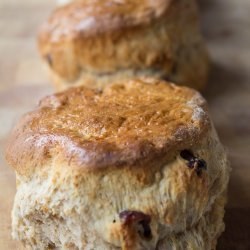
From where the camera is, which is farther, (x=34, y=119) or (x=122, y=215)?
(x=34, y=119)

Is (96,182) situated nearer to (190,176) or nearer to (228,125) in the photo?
(190,176)

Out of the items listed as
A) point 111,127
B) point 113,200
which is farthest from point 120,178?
point 111,127

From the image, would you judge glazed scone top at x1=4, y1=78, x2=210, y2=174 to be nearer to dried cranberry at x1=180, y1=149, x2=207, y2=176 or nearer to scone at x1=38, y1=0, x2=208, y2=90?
dried cranberry at x1=180, y1=149, x2=207, y2=176

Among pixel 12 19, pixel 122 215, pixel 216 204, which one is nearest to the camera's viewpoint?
pixel 122 215

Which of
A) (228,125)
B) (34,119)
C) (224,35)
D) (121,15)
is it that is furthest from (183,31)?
(34,119)

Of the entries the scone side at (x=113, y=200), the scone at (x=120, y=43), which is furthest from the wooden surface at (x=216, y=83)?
the scone side at (x=113, y=200)

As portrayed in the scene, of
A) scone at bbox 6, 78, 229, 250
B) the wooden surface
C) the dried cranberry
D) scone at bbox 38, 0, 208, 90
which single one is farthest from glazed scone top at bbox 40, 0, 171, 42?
the dried cranberry

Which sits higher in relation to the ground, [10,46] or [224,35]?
[10,46]

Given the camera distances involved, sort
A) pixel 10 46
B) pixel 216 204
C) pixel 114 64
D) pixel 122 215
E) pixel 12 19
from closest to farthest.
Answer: pixel 122 215
pixel 216 204
pixel 114 64
pixel 10 46
pixel 12 19
